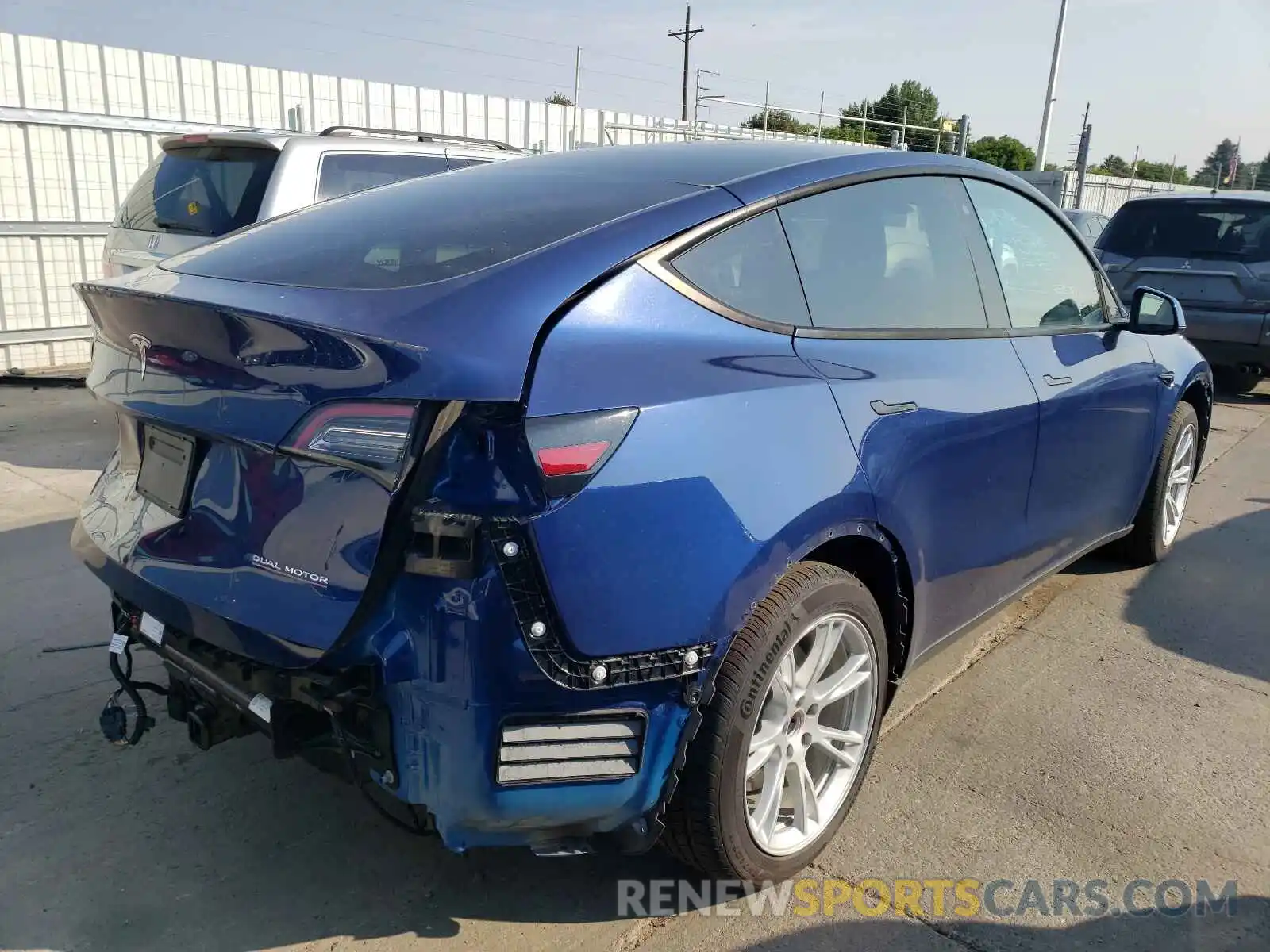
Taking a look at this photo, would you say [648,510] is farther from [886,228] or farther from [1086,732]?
[1086,732]

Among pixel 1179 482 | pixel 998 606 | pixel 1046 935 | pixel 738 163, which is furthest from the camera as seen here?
pixel 1179 482

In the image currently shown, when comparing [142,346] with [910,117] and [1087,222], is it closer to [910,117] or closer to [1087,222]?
[1087,222]

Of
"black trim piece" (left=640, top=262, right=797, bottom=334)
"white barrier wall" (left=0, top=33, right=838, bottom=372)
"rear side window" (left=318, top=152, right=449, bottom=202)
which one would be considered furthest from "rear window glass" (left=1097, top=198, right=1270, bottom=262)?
"white barrier wall" (left=0, top=33, right=838, bottom=372)

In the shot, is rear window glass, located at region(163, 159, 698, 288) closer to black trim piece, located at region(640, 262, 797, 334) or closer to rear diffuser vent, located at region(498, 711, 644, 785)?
black trim piece, located at region(640, 262, 797, 334)

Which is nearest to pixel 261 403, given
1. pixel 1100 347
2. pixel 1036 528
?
pixel 1036 528

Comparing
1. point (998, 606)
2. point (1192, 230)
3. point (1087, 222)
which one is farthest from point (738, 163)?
point (1087, 222)

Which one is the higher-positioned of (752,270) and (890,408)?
(752,270)

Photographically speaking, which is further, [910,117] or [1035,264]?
[910,117]

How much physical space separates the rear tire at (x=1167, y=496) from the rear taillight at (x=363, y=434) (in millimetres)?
3722

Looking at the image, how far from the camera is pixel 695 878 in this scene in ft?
8.14

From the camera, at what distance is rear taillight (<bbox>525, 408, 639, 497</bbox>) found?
1840 mm

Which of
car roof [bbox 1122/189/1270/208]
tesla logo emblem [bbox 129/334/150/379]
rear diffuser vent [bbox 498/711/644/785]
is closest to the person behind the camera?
rear diffuser vent [bbox 498/711/644/785]

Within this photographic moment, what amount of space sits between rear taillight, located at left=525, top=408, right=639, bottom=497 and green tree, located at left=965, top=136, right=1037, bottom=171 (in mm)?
53058

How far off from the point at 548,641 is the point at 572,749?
24 cm
